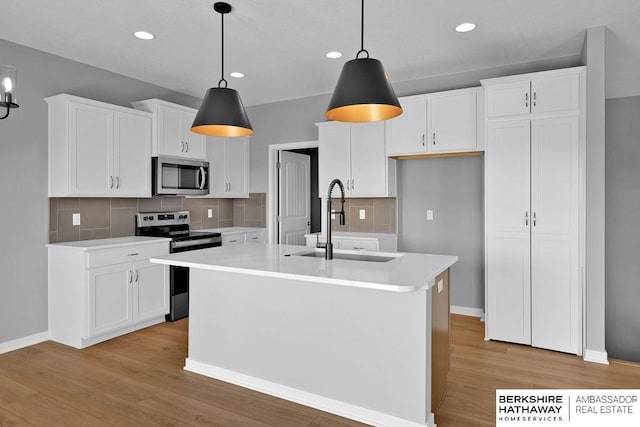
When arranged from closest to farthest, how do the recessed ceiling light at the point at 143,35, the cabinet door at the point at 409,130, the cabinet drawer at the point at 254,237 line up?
the recessed ceiling light at the point at 143,35 → the cabinet door at the point at 409,130 → the cabinet drawer at the point at 254,237

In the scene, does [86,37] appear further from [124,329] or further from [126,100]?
[124,329]

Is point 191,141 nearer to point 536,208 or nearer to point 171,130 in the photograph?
point 171,130

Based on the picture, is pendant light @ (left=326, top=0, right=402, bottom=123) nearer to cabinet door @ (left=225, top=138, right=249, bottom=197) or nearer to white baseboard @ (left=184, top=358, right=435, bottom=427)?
white baseboard @ (left=184, top=358, right=435, bottom=427)

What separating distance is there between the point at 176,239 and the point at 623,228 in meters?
4.48

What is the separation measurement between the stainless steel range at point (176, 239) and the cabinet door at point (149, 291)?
9cm

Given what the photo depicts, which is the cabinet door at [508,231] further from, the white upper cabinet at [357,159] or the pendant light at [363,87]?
the pendant light at [363,87]

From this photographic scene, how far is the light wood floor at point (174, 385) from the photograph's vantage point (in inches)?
94.3

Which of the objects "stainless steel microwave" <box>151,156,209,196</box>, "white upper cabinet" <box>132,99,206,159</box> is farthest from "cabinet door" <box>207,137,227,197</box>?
Result: "white upper cabinet" <box>132,99,206,159</box>

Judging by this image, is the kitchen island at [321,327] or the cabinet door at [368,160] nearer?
the kitchen island at [321,327]

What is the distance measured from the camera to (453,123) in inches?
161

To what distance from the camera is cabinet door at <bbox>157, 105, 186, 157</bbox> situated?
441cm

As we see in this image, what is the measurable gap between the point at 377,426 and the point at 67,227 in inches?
131

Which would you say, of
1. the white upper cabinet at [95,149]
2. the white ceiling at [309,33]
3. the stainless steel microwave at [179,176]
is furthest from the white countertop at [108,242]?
the white ceiling at [309,33]

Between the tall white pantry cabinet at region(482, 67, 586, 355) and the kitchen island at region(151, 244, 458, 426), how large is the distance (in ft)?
4.52
